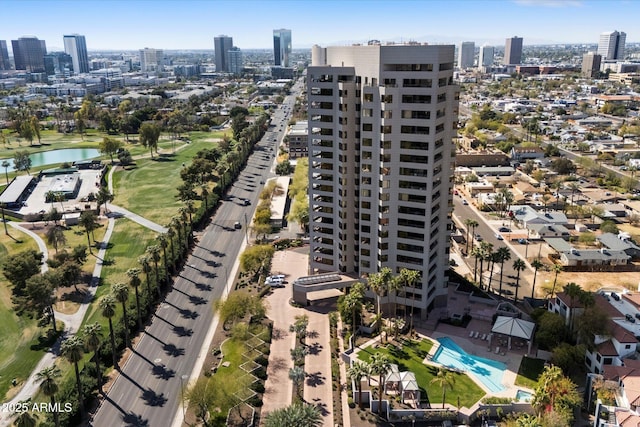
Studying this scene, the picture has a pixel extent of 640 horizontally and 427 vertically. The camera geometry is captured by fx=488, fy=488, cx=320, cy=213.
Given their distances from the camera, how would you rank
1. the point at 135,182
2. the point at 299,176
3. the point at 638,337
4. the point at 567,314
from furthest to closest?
the point at 135,182 → the point at 299,176 → the point at 567,314 → the point at 638,337

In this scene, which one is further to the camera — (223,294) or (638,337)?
(223,294)

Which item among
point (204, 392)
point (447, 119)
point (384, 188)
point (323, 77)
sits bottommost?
point (204, 392)

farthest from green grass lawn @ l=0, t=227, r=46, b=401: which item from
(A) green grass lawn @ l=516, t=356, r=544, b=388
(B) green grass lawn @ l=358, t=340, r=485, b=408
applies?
(A) green grass lawn @ l=516, t=356, r=544, b=388

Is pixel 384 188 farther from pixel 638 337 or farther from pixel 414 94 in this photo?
pixel 638 337

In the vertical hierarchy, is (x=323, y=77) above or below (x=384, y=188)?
above

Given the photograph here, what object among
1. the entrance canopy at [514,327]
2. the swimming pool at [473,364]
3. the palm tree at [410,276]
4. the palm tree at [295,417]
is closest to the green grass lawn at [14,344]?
the palm tree at [295,417]

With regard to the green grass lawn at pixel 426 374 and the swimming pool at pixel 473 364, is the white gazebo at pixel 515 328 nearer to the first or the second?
the swimming pool at pixel 473 364

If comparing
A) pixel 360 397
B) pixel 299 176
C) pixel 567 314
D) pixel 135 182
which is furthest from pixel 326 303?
pixel 135 182

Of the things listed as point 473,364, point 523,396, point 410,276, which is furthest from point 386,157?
point 523,396

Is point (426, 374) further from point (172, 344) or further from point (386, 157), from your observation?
point (172, 344)
